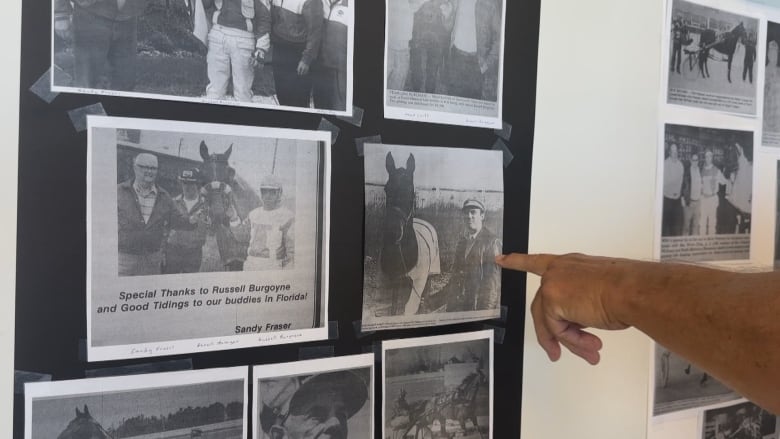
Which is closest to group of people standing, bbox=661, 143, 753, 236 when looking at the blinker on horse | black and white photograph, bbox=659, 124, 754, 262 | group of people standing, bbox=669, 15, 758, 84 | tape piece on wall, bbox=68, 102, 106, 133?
black and white photograph, bbox=659, 124, 754, 262

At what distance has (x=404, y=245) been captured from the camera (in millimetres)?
563

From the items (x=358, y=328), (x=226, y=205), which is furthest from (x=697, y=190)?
(x=226, y=205)

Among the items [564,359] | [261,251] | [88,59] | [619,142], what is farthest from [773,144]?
[88,59]

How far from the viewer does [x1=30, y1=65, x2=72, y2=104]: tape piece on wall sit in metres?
0.44

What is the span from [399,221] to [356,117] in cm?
12

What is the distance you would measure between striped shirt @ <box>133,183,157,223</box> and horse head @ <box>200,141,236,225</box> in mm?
44

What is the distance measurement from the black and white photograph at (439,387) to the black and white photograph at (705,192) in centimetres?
32

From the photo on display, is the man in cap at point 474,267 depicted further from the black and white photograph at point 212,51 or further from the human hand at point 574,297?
the black and white photograph at point 212,51

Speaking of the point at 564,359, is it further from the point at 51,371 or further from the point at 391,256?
the point at 51,371

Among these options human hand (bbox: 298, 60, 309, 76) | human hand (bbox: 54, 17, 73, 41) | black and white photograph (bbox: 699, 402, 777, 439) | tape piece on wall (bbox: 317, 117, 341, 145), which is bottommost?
black and white photograph (bbox: 699, 402, 777, 439)

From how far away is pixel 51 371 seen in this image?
17.8 inches

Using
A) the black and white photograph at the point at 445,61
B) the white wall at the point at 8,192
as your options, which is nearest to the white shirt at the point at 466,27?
the black and white photograph at the point at 445,61

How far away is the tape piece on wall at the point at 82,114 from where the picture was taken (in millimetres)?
447

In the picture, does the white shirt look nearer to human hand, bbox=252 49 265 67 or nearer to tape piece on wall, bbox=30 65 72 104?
human hand, bbox=252 49 265 67
